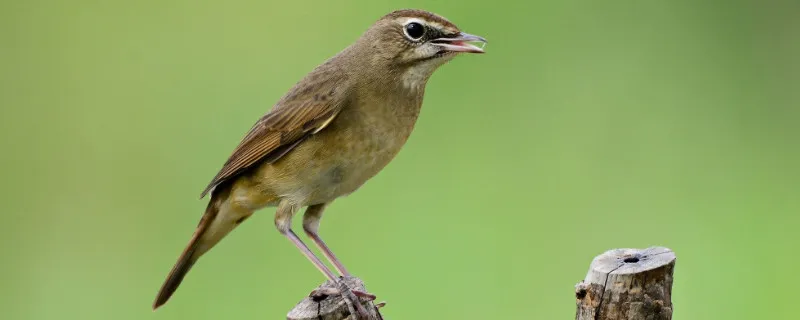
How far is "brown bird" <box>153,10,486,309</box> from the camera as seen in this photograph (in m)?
5.95

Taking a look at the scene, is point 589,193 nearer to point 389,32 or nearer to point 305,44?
point 305,44

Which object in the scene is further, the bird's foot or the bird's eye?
the bird's eye

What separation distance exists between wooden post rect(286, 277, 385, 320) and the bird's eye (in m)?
1.16

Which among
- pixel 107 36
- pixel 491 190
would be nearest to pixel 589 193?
pixel 491 190

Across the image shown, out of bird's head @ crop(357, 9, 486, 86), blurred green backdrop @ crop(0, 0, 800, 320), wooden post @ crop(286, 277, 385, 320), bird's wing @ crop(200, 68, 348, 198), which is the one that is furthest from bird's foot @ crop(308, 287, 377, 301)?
blurred green backdrop @ crop(0, 0, 800, 320)

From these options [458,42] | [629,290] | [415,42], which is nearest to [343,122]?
[415,42]

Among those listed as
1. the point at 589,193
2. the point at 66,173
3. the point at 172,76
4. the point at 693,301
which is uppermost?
the point at 172,76

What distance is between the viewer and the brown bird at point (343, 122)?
5953 mm

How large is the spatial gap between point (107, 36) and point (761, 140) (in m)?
4.99

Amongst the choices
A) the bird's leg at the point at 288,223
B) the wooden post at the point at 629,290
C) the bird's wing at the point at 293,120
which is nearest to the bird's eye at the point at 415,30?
the bird's wing at the point at 293,120

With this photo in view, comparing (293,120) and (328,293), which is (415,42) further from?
(328,293)

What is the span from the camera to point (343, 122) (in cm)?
597

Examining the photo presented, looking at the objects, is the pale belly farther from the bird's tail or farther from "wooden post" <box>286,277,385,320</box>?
"wooden post" <box>286,277,385,320</box>

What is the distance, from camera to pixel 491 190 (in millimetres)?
9039
